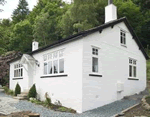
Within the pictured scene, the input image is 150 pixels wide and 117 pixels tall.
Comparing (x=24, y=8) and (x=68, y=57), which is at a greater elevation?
(x=24, y=8)

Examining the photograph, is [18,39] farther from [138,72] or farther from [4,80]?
[138,72]

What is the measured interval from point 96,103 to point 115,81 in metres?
Result: 2.63

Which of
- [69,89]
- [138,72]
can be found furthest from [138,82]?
[69,89]

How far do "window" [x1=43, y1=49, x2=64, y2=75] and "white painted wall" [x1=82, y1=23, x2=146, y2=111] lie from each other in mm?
2031

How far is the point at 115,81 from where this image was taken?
11.6 meters

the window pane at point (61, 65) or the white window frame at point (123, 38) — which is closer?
the window pane at point (61, 65)

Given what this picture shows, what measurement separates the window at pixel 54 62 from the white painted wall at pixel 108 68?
2.03m

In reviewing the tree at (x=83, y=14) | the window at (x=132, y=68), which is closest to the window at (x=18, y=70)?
the window at (x=132, y=68)

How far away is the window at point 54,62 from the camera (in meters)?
10.7

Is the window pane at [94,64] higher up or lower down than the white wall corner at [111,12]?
lower down

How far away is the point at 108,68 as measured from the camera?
11008 millimetres

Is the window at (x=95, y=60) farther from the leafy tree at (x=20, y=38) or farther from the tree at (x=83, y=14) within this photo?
the leafy tree at (x=20, y=38)

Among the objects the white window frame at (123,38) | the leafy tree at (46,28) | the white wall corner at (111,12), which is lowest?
the white window frame at (123,38)

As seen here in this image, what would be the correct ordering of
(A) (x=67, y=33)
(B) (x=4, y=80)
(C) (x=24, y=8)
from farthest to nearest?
(C) (x=24, y=8), (A) (x=67, y=33), (B) (x=4, y=80)
